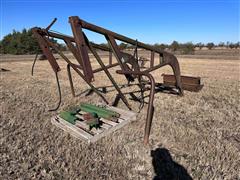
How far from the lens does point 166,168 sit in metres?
2.60

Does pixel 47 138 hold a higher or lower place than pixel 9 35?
lower

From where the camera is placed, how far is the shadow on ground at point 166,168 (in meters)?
2.45

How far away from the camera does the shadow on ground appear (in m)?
2.45

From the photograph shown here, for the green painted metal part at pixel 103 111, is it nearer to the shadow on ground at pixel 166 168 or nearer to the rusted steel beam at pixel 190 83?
the shadow on ground at pixel 166 168

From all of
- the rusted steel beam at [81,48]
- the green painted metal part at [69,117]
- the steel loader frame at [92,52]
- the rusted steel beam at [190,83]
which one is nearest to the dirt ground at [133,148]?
the green painted metal part at [69,117]

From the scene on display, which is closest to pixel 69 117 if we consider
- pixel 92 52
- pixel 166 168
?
pixel 92 52

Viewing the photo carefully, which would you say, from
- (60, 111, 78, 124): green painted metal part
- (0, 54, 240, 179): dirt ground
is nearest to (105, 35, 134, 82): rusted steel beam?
(0, 54, 240, 179): dirt ground

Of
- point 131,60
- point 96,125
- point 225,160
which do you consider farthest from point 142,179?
point 131,60

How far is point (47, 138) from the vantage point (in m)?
3.48

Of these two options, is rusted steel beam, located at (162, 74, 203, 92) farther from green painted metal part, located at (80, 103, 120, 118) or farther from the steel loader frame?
green painted metal part, located at (80, 103, 120, 118)

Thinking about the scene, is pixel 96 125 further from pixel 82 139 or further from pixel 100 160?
pixel 100 160

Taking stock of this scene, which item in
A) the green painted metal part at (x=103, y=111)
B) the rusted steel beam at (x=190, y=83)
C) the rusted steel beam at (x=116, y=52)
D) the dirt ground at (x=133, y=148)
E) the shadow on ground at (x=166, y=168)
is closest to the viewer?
the shadow on ground at (x=166, y=168)

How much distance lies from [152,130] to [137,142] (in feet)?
1.87

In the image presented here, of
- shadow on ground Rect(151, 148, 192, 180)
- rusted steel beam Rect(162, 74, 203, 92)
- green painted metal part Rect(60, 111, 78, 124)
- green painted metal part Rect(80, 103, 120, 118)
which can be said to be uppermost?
rusted steel beam Rect(162, 74, 203, 92)
